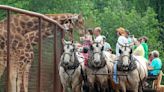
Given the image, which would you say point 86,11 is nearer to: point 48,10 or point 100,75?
point 48,10

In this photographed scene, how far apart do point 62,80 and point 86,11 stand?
19038 millimetres

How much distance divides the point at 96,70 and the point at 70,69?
68 centimetres

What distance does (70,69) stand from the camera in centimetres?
1633

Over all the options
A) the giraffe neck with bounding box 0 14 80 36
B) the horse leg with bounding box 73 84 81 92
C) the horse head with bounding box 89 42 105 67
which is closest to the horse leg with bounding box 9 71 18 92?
the giraffe neck with bounding box 0 14 80 36

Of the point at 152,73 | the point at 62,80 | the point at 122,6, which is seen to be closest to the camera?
the point at 62,80

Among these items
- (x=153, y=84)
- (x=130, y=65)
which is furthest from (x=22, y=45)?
(x=153, y=84)

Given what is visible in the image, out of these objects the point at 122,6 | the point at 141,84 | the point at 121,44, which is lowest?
the point at 141,84

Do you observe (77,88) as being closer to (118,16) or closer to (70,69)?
(70,69)

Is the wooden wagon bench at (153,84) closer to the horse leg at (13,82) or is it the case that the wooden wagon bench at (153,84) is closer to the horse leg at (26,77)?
the horse leg at (26,77)

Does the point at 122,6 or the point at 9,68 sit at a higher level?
the point at 122,6

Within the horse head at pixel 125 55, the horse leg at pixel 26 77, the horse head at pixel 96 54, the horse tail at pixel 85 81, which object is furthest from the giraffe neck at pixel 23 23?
the horse head at pixel 125 55

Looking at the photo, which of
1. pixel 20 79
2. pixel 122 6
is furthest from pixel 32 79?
pixel 122 6

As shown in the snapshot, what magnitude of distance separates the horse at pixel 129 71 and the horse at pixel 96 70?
42 cm

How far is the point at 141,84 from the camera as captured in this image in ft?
55.2
